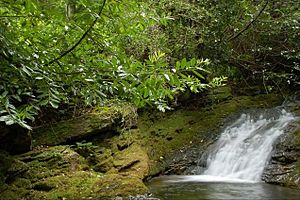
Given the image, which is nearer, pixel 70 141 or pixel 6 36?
pixel 6 36

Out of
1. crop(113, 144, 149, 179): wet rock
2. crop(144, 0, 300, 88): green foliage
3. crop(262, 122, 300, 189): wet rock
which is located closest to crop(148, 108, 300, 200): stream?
crop(262, 122, 300, 189): wet rock

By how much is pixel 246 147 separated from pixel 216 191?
239 cm

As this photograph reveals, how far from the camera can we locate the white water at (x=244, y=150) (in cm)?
739

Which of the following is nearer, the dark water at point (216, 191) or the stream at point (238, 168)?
the dark water at point (216, 191)

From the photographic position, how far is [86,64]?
2535 millimetres

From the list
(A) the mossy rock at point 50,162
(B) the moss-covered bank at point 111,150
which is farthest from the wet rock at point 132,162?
(A) the mossy rock at point 50,162

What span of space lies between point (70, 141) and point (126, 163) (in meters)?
1.15

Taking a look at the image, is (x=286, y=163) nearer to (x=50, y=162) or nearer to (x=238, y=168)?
(x=238, y=168)

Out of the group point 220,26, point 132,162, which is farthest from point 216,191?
point 220,26

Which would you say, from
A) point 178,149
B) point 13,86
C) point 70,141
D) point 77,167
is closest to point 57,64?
point 13,86

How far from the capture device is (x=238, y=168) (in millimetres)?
7566

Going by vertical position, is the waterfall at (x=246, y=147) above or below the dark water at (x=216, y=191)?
above

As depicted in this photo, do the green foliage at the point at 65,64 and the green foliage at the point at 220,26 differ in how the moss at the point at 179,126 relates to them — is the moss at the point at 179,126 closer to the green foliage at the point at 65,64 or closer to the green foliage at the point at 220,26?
the green foliage at the point at 220,26

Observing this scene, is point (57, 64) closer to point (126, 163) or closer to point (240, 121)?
point (126, 163)
